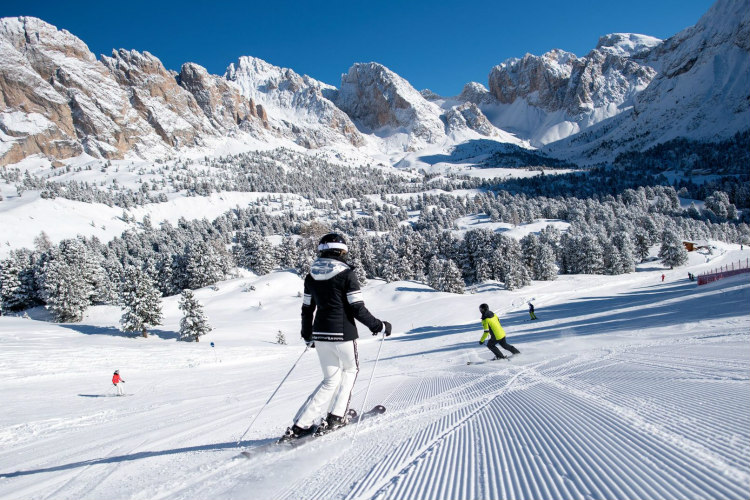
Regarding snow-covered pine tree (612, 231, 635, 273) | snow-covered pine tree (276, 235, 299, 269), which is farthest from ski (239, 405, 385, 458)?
snow-covered pine tree (276, 235, 299, 269)

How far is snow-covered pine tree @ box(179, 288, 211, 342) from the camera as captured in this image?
33.8 meters

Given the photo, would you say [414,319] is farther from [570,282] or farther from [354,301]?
[354,301]

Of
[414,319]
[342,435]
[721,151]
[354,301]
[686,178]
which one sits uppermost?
[721,151]

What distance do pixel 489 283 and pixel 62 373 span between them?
185 ft

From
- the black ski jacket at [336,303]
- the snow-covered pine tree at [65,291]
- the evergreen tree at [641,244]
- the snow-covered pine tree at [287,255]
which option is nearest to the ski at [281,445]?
the black ski jacket at [336,303]

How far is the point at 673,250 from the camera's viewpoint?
61.8 meters

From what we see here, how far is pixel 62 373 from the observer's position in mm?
17328

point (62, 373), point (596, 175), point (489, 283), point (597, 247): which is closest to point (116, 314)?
point (62, 373)

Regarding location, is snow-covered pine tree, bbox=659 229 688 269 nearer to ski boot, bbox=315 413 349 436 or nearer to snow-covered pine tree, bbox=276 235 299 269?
snow-covered pine tree, bbox=276 235 299 269

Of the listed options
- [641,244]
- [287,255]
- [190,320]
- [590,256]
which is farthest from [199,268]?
[641,244]

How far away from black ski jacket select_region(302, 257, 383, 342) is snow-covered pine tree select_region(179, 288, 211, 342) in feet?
109

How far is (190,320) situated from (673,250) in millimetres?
71911

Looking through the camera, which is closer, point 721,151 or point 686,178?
point 686,178

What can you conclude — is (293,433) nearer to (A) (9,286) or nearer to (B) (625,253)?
(A) (9,286)
